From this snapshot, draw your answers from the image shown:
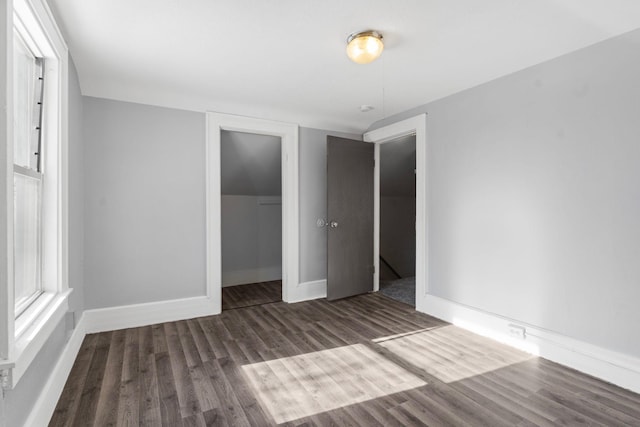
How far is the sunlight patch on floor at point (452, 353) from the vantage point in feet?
7.59

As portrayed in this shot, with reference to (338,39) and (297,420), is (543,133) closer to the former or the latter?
(338,39)

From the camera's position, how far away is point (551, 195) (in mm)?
2459

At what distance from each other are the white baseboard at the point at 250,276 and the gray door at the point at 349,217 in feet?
5.04

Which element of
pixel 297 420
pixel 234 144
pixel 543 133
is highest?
pixel 234 144

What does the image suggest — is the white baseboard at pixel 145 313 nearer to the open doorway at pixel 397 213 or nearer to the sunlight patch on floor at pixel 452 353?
the sunlight patch on floor at pixel 452 353

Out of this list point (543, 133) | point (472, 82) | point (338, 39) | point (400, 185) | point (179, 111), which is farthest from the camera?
point (400, 185)

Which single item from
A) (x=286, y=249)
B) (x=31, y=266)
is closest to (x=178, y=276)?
(x=286, y=249)

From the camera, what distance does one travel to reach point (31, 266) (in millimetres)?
1834

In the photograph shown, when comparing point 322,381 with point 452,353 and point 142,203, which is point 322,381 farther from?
point 142,203

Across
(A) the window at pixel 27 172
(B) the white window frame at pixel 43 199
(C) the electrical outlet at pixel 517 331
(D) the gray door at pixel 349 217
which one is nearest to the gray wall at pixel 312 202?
(D) the gray door at pixel 349 217

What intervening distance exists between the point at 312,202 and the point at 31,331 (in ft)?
9.88

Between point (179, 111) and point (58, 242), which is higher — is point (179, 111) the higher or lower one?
the higher one

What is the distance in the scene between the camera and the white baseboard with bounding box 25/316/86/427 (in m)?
1.59

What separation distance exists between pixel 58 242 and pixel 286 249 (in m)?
2.34
